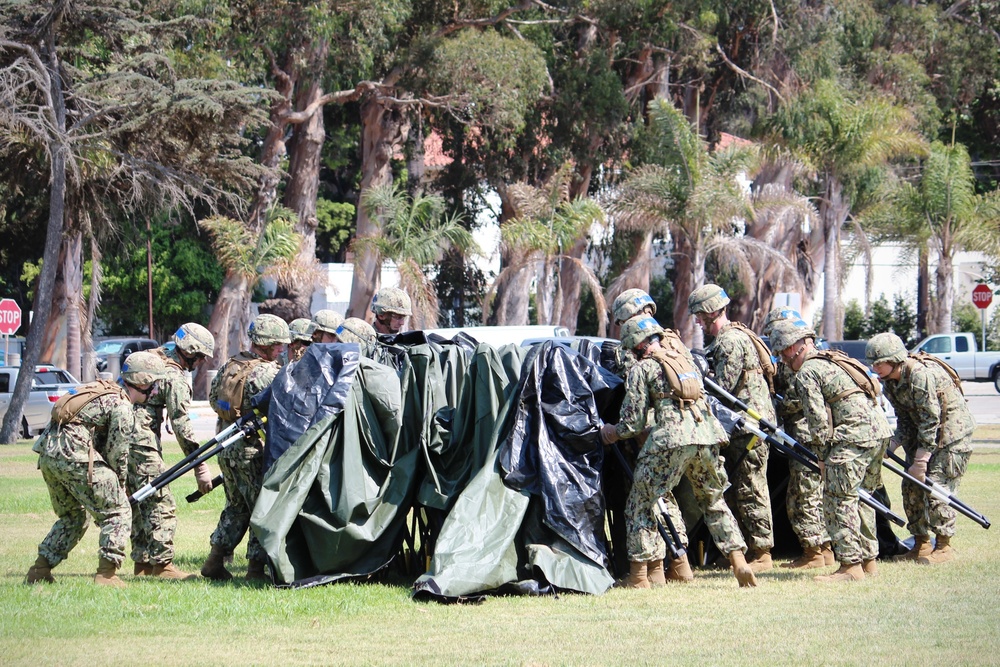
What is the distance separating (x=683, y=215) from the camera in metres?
26.1

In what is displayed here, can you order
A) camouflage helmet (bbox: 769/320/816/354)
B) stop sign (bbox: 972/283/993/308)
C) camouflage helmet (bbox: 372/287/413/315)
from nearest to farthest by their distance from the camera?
1. camouflage helmet (bbox: 769/320/816/354)
2. camouflage helmet (bbox: 372/287/413/315)
3. stop sign (bbox: 972/283/993/308)

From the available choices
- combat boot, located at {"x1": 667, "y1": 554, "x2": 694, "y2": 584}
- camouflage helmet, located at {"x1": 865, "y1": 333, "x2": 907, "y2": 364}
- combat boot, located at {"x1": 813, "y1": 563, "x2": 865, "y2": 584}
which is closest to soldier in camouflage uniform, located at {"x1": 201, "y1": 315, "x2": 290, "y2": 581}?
combat boot, located at {"x1": 667, "y1": 554, "x2": 694, "y2": 584}

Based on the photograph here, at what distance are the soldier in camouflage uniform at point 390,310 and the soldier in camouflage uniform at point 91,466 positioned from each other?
2.08 m

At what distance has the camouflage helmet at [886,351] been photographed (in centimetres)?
898

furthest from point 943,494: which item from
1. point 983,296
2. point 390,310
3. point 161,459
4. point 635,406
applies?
point 983,296

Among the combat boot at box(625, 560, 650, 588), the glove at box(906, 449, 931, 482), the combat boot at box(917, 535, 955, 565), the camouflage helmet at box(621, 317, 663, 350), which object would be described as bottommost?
the combat boot at box(625, 560, 650, 588)

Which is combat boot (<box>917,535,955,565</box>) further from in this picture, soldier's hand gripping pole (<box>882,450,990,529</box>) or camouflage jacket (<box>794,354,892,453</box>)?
camouflage jacket (<box>794,354,892,453</box>)

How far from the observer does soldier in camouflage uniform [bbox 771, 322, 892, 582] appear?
8086 mm

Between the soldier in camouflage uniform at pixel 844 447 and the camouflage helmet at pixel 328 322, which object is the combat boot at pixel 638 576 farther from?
the camouflage helmet at pixel 328 322

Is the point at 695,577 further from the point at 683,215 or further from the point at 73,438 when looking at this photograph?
the point at 683,215

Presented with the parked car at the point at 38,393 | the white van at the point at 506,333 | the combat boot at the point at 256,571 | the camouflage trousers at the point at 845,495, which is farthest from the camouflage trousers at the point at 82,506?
the parked car at the point at 38,393

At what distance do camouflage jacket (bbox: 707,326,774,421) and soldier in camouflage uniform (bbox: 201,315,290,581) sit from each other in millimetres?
3395

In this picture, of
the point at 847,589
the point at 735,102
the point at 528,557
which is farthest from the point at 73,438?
the point at 735,102

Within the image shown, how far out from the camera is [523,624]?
22.6 feet
